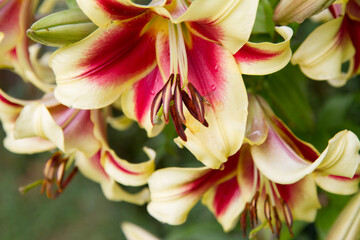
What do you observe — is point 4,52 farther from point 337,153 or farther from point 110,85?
point 337,153

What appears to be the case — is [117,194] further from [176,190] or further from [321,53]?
[321,53]

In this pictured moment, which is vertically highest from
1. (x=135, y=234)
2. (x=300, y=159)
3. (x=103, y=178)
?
(x=300, y=159)

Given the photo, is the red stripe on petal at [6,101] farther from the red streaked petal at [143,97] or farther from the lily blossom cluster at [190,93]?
the red streaked petal at [143,97]

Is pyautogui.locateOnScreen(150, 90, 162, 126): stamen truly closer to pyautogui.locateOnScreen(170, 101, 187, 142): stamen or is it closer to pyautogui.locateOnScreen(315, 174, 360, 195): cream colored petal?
pyautogui.locateOnScreen(170, 101, 187, 142): stamen

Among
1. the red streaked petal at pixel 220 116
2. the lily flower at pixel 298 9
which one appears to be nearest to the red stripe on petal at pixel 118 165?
the red streaked petal at pixel 220 116

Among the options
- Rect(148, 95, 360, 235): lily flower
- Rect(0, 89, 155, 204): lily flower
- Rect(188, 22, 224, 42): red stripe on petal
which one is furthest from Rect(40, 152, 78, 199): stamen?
Rect(188, 22, 224, 42): red stripe on petal

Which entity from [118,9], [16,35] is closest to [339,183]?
[118,9]

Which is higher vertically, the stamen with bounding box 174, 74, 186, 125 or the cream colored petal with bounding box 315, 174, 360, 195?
the stamen with bounding box 174, 74, 186, 125
